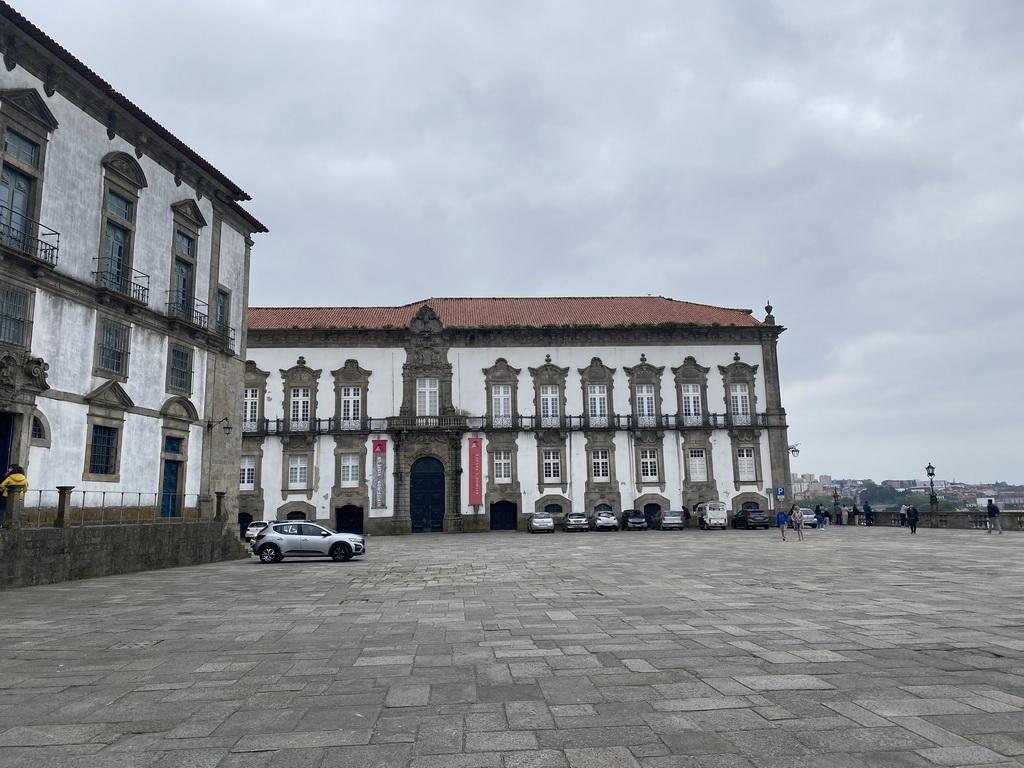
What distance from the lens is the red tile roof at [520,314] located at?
43344 mm

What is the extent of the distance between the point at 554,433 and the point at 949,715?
36.6 meters

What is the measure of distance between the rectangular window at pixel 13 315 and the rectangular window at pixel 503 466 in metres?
27.8

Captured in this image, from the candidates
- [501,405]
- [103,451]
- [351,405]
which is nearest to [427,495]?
[501,405]

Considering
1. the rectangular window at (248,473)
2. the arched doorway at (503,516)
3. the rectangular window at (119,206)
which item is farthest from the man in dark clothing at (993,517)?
the rectangular window at (248,473)

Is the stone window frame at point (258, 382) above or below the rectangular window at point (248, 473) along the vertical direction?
above

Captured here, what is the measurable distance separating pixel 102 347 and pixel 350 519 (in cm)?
2382

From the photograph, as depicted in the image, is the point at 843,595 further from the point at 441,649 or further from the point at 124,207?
the point at 124,207

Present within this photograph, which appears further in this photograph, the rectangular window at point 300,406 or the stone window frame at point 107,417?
the rectangular window at point 300,406

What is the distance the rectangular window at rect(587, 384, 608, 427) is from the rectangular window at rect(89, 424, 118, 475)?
27.8m

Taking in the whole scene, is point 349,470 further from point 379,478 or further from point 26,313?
point 26,313

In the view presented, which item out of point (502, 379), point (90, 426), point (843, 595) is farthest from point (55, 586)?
point (502, 379)

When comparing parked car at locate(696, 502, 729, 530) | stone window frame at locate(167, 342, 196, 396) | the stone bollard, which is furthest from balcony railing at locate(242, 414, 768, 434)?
the stone bollard

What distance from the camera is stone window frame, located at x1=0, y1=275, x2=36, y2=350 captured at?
15.9 m

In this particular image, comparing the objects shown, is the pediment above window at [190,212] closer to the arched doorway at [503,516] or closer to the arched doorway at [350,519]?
the arched doorway at [350,519]
